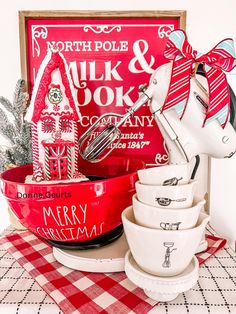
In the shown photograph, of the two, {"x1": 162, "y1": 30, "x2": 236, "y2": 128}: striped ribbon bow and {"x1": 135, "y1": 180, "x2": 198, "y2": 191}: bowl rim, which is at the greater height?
{"x1": 162, "y1": 30, "x2": 236, "y2": 128}: striped ribbon bow

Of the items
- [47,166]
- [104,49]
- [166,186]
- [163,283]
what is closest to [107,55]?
[104,49]

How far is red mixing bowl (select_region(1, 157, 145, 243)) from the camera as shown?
47 centimetres

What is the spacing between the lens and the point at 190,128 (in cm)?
53

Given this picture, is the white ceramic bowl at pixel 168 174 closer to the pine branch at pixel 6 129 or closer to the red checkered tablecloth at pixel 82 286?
the red checkered tablecloth at pixel 82 286

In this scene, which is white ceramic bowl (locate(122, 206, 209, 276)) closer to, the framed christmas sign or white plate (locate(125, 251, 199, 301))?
white plate (locate(125, 251, 199, 301))

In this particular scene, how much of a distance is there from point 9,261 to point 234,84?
66cm

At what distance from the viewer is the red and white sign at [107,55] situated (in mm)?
722

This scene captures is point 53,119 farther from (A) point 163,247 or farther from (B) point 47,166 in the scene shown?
(A) point 163,247

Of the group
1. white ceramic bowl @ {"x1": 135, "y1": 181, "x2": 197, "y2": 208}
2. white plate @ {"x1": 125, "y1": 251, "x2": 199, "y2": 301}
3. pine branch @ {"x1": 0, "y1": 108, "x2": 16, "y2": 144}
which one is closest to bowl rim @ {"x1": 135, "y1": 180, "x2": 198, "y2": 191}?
white ceramic bowl @ {"x1": 135, "y1": 181, "x2": 197, "y2": 208}

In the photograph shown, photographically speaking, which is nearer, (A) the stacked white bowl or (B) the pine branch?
(A) the stacked white bowl

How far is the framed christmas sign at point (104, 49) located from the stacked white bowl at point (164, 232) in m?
0.34

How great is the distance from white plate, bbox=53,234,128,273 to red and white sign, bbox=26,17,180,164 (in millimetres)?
319

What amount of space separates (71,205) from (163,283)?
0.60 feet

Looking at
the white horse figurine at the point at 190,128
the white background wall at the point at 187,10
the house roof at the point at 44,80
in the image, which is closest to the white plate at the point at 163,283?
the white horse figurine at the point at 190,128
